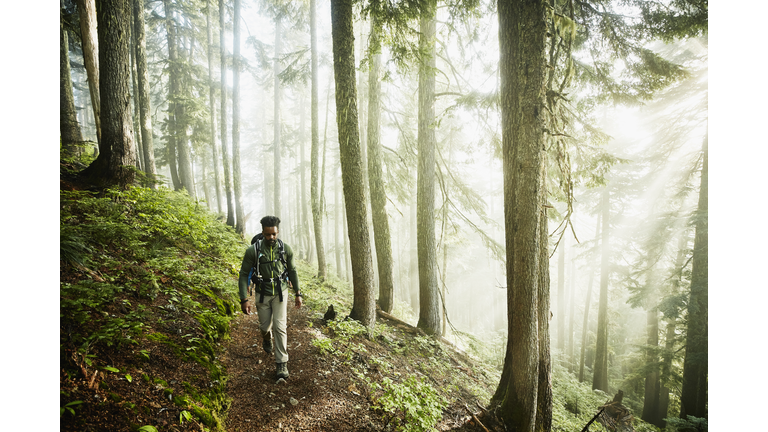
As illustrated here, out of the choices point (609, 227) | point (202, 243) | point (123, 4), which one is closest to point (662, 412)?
point (609, 227)

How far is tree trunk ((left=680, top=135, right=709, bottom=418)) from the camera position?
8.12m

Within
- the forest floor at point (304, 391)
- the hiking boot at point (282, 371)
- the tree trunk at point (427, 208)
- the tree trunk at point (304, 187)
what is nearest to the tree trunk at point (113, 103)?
the forest floor at point (304, 391)

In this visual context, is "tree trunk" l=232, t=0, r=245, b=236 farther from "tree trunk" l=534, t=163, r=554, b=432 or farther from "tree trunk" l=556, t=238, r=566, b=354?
"tree trunk" l=556, t=238, r=566, b=354

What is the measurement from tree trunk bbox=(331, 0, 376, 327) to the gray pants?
171cm

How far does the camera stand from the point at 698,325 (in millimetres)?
8188

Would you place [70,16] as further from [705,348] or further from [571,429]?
[705,348]

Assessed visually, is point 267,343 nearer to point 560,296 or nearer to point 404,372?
point 404,372

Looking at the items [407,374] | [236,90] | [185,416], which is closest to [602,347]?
[407,374]

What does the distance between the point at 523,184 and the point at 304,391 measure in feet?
12.8

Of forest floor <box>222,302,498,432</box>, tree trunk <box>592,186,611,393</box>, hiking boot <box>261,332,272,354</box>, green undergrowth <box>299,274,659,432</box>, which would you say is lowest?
tree trunk <box>592,186,611,393</box>

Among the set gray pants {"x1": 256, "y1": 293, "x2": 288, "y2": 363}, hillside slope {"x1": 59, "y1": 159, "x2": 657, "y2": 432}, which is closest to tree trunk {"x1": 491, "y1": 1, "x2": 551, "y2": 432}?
hillside slope {"x1": 59, "y1": 159, "x2": 657, "y2": 432}
